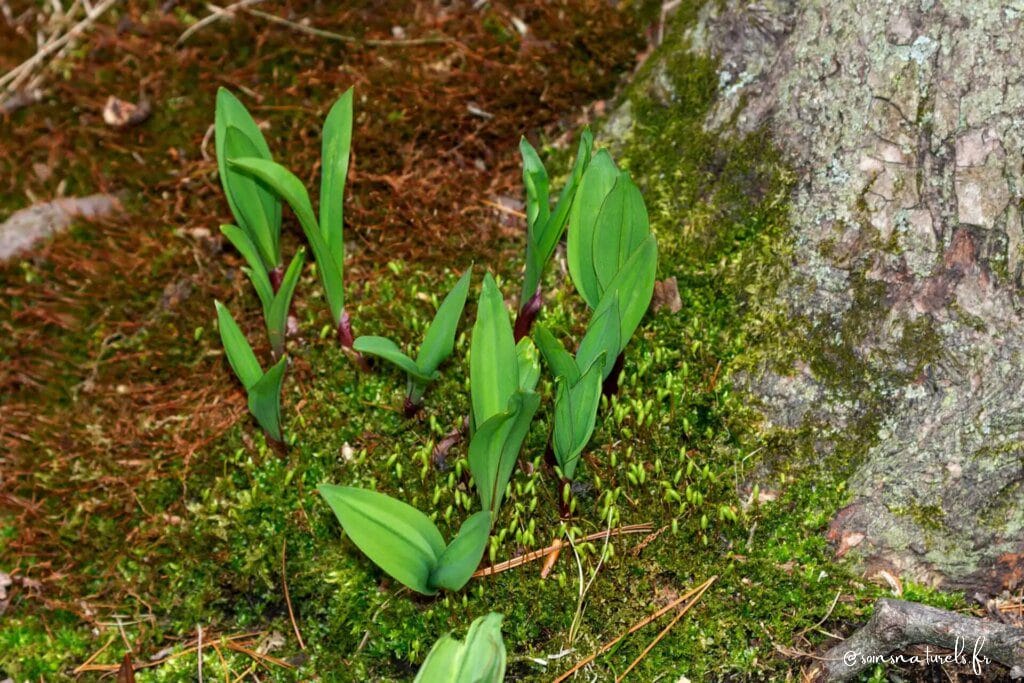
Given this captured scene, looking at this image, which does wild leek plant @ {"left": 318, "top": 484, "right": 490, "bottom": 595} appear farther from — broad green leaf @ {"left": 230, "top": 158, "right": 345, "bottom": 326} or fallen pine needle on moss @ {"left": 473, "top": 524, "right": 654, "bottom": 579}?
broad green leaf @ {"left": 230, "top": 158, "right": 345, "bottom": 326}

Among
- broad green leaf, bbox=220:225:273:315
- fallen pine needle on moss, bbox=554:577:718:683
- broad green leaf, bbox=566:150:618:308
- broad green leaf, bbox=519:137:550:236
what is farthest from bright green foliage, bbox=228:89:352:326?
fallen pine needle on moss, bbox=554:577:718:683

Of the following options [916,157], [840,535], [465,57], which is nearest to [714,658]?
[840,535]

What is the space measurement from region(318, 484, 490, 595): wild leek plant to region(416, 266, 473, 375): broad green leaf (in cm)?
44

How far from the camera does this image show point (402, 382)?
8.43 feet

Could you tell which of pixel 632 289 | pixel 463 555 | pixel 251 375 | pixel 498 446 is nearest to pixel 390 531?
pixel 463 555

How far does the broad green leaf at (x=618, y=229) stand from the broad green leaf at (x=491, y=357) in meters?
0.34

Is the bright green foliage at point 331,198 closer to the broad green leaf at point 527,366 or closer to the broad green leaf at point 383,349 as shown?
the broad green leaf at point 383,349

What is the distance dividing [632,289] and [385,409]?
79 cm

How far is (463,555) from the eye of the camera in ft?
6.47

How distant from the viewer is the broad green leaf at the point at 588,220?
223 cm

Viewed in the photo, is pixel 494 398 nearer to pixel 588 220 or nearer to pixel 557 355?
pixel 557 355

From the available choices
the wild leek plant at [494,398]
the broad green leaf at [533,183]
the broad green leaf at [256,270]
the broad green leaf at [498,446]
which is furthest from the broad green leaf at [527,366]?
the broad green leaf at [256,270]

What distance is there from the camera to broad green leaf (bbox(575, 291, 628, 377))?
6.73ft

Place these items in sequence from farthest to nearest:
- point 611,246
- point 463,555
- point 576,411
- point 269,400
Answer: point 269,400 → point 611,246 → point 576,411 → point 463,555
